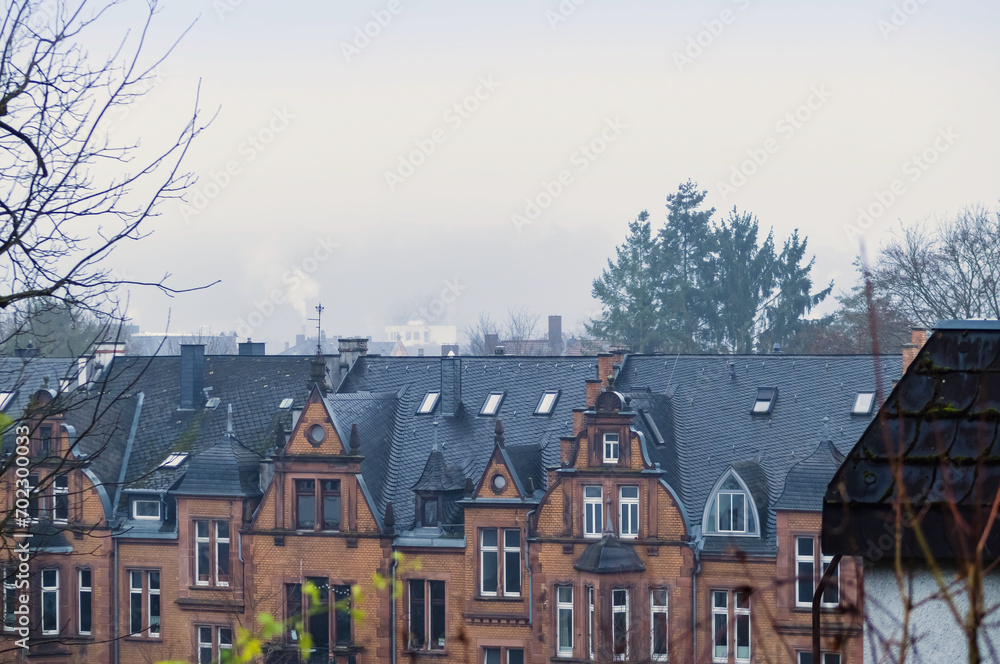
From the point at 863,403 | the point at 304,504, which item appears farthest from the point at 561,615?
the point at 863,403

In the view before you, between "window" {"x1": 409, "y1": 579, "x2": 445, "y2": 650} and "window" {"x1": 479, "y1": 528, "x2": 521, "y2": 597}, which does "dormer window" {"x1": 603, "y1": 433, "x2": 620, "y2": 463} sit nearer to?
"window" {"x1": 479, "y1": 528, "x2": 521, "y2": 597}

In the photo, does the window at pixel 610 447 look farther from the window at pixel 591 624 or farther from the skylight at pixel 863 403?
the skylight at pixel 863 403

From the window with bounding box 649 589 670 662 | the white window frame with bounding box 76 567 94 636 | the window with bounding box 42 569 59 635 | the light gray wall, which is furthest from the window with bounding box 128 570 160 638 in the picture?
the light gray wall

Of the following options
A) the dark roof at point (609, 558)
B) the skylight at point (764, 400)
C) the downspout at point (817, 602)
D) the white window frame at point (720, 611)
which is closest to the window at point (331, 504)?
the dark roof at point (609, 558)

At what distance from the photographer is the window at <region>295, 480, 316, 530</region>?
110 ft

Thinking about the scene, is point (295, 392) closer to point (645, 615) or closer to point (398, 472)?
point (398, 472)

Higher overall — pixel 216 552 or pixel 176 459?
pixel 176 459

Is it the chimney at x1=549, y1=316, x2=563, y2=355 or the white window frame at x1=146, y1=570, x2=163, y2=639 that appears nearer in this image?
the white window frame at x1=146, y1=570, x2=163, y2=639

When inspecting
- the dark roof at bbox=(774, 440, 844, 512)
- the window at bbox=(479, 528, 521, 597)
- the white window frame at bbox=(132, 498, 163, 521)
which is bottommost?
the window at bbox=(479, 528, 521, 597)

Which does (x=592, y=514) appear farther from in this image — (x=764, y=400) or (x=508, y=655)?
(x=764, y=400)

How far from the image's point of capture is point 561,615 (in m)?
31.6

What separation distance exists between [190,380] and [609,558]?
15.3 meters

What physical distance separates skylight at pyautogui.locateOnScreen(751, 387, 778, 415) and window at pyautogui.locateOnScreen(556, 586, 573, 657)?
23.2ft

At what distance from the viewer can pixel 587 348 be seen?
7119cm
